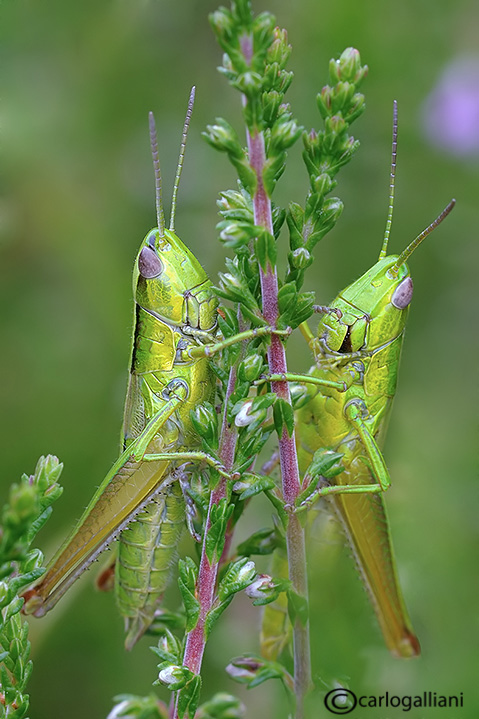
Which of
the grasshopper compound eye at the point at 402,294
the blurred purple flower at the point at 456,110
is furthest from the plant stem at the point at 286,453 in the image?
the blurred purple flower at the point at 456,110

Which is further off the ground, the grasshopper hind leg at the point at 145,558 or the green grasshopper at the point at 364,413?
the green grasshopper at the point at 364,413

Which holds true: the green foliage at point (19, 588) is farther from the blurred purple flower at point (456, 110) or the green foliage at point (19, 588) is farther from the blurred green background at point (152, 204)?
the blurred purple flower at point (456, 110)

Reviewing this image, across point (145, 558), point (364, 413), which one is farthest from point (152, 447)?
point (364, 413)

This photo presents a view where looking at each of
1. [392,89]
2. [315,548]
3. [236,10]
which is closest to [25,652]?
[315,548]

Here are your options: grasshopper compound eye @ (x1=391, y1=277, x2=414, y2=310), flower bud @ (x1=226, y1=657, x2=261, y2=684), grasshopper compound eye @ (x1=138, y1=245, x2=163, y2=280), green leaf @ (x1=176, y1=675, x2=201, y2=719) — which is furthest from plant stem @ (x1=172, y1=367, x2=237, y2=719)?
grasshopper compound eye @ (x1=391, y1=277, x2=414, y2=310)

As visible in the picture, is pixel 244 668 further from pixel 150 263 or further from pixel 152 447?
pixel 150 263

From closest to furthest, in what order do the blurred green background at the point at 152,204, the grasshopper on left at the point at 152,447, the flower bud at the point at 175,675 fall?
the flower bud at the point at 175,675 < the grasshopper on left at the point at 152,447 < the blurred green background at the point at 152,204

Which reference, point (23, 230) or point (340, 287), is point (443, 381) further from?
point (23, 230)
